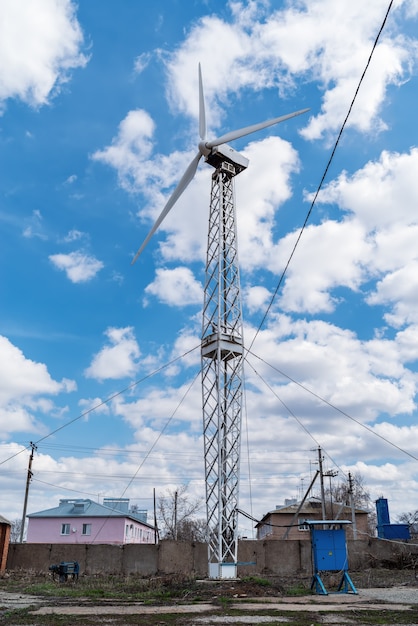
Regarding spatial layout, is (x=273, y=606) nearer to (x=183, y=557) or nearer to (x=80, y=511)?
(x=183, y=557)

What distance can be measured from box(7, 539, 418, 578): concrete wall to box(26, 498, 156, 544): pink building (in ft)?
85.8

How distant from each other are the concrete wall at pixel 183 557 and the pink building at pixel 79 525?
2616 cm

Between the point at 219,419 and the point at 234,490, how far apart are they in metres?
2.54

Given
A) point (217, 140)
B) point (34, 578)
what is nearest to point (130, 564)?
point (34, 578)

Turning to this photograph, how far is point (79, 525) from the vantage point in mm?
52438

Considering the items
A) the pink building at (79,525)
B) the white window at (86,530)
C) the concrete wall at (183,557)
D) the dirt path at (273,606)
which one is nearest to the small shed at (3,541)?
the concrete wall at (183,557)

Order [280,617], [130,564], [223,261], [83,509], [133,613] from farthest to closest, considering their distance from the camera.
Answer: [83,509] → [130,564] → [223,261] → [133,613] → [280,617]

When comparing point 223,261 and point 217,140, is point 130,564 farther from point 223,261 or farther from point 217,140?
point 217,140

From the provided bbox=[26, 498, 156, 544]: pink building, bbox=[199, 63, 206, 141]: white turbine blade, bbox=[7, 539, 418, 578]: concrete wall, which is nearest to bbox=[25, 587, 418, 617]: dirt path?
bbox=[7, 539, 418, 578]: concrete wall

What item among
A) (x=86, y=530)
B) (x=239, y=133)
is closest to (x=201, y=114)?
(x=239, y=133)

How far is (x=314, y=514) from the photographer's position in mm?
47469

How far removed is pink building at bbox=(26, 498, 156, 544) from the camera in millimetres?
51969

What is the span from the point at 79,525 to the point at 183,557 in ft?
102

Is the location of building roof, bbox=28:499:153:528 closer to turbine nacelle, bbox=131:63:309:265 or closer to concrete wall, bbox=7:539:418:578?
concrete wall, bbox=7:539:418:578
